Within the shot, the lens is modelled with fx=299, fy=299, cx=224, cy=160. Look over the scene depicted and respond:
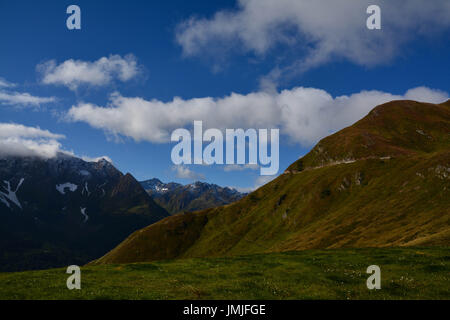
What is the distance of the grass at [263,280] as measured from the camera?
64.8ft

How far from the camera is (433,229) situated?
Answer: 7388 cm

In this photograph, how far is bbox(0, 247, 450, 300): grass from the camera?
64.8 feet

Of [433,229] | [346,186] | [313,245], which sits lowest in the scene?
[313,245]

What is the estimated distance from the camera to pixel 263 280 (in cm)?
2377

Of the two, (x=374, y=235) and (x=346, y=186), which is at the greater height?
(x=346, y=186)

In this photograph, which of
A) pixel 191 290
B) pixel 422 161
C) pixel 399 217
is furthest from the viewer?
pixel 422 161

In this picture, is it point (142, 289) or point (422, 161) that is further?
point (422, 161)
